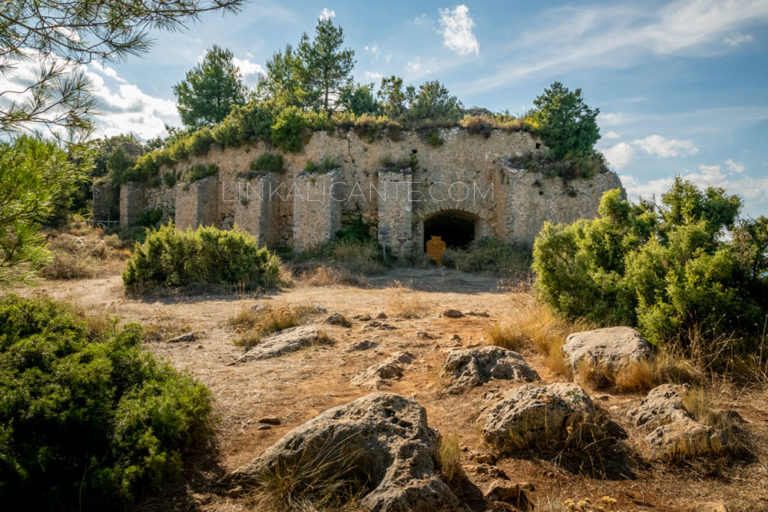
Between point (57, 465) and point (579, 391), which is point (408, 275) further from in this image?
point (57, 465)

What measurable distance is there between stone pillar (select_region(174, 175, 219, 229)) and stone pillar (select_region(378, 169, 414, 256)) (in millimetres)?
7295

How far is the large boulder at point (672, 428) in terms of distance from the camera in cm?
271

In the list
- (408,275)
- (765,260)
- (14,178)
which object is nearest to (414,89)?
(408,275)

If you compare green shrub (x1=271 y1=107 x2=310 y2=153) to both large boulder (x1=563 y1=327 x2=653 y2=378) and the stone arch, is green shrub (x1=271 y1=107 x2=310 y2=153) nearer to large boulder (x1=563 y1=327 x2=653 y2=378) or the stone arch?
the stone arch

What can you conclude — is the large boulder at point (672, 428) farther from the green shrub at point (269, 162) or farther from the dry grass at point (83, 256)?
the green shrub at point (269, 162)

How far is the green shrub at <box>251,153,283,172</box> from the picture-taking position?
16719 mm

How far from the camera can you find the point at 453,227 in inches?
752

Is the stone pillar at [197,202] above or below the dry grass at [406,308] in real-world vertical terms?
above

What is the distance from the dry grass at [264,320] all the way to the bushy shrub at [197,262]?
3.07 m

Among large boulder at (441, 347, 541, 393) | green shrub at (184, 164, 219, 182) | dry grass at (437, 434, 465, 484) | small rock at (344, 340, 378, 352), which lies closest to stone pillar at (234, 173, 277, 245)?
green shrub at (184, 164, 219, 182)

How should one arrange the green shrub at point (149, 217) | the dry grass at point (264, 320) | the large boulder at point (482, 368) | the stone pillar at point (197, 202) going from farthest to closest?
the green shrub at point (149, 217)
the stone pillar at point (197, 202)
the dry grass at point (264, 320)
the large boulder at point (482, 368)

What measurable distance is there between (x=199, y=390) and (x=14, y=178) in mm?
1762

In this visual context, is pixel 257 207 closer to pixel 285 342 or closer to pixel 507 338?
pixel 285 342

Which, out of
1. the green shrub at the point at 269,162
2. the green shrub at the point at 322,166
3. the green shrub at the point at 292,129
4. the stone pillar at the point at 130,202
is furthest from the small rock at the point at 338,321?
the stone pillar at the point at 130,202
